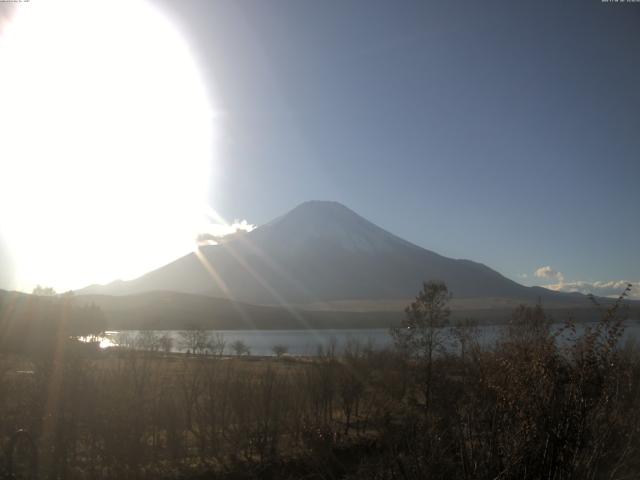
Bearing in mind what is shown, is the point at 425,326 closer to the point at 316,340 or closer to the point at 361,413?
the point at 361,413

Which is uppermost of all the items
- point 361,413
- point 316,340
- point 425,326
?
point 425,326

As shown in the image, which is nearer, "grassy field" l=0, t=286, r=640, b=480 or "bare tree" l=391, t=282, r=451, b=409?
"grassy field" l=0, t=286, r=640, b=480

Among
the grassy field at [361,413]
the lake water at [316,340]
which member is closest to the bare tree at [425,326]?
the grassy field at [361,413]

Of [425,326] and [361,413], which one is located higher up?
[425,326]

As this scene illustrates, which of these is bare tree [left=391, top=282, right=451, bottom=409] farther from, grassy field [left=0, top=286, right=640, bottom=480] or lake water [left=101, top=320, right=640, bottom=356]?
lake water [left=101, top=320, right=640, bottom=356]

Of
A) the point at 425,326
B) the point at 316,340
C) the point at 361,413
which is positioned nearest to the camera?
the point at 361,413

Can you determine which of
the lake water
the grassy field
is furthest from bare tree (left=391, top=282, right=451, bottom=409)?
the lake water

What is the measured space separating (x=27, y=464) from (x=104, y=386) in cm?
235

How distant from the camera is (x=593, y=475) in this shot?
4.19m

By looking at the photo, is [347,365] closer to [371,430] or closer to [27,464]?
[371,430]

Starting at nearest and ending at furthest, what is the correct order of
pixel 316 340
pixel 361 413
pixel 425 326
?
pixel 361 413 → pixel 425 326 → pixel 316 340

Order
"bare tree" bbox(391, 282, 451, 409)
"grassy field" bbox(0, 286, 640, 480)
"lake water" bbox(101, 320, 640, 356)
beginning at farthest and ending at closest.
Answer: "bare tree" bbox(391, 282, 451, 409), "lake water" bbox(101, 320, 640, 356), "grassy field" bbox(0, 286, 640, 480)

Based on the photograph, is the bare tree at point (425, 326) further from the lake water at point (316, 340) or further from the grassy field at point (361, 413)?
the lake water at point (316, 340)

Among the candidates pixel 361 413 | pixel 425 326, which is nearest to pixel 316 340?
pixel 425 326
